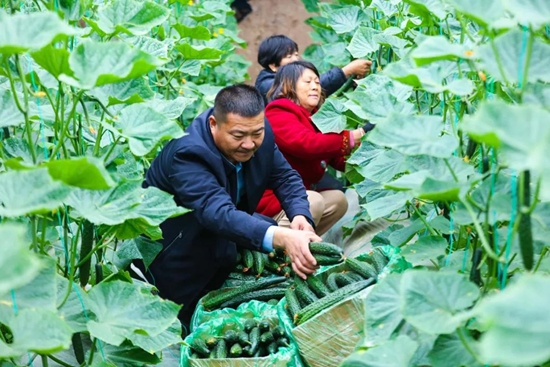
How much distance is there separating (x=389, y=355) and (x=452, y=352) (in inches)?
6.1

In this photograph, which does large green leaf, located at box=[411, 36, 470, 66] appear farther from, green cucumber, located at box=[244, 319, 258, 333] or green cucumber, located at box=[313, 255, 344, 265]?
green cucumber, located at box=[244, 319, 258, 333]

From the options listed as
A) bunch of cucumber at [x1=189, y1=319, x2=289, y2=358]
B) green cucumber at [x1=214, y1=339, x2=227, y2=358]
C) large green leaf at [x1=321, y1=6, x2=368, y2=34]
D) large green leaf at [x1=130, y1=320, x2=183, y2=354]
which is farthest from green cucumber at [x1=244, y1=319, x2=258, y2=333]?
large green leaf at [x1=321, y1=6, x2=368, y2=34]

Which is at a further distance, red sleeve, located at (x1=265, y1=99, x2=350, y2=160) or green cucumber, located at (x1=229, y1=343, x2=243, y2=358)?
red sleeve, located at (x1=265, y1=99, x2=350, y2=160)

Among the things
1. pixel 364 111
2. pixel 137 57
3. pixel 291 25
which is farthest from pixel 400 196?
pixel 291 25

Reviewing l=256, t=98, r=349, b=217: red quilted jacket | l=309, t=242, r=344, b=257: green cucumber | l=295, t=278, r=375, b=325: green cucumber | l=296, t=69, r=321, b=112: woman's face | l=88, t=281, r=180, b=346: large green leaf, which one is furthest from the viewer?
l=296, t=69, r=321, b=112: woman's face

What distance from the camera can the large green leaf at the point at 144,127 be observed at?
2.04 metres

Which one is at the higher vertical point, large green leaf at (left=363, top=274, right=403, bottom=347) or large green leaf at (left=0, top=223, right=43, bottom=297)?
large green leaf at (left=0, top=223, right=43, bottom=297)

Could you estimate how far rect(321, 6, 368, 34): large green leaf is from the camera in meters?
4.54

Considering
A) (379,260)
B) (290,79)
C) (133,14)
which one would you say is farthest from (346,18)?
(133,14)

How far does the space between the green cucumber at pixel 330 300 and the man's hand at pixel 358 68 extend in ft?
6.72

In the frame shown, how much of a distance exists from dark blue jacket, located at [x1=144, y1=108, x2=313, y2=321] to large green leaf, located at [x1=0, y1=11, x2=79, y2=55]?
1509 mm

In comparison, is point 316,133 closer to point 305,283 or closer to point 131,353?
point 305,283

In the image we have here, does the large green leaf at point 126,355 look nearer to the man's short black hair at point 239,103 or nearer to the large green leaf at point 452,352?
the large green leaf at point 452,352

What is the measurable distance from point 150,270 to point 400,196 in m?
1.60
